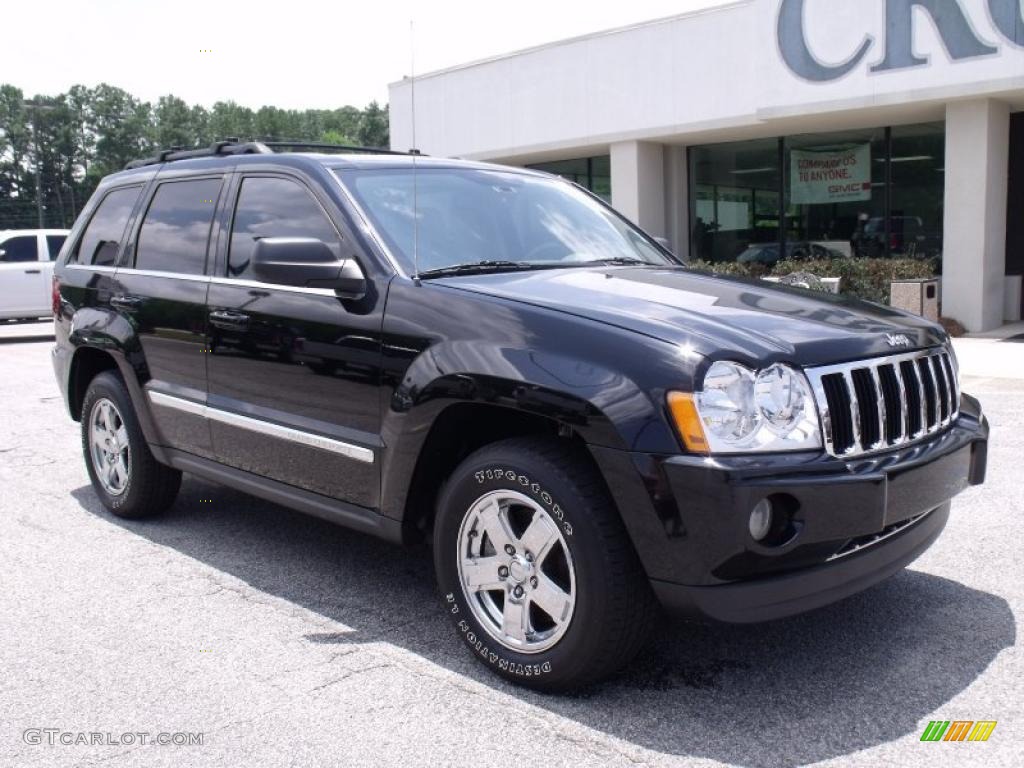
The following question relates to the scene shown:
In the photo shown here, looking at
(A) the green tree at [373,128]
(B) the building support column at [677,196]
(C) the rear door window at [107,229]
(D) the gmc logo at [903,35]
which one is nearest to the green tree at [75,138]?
(A) the green tree at [373,128]

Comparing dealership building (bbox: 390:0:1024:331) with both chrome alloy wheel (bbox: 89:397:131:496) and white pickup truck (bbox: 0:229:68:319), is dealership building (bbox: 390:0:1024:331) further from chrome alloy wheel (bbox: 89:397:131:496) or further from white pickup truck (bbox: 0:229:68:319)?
chrome alloy wheel (bbox: 89:397:131:496)

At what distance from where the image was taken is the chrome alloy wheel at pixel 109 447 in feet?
18.0

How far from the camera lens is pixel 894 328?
360 cm

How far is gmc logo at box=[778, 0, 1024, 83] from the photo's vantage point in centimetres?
1327

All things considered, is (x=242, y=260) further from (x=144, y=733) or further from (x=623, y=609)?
(x=623, y=609)

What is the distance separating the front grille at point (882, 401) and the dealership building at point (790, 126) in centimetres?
1168

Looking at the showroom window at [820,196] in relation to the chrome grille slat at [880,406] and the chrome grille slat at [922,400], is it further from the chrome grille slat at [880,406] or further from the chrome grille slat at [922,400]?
the chrome grille slat at [880,406]

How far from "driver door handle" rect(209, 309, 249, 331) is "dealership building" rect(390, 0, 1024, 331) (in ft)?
40.8

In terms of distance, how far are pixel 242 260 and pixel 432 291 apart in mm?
1320

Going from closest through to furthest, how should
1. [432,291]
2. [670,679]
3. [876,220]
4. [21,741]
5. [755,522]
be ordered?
[755,522], [21,741], [670,679], [432,291], [876,220]

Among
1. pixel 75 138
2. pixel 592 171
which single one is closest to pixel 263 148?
pixel 592 171

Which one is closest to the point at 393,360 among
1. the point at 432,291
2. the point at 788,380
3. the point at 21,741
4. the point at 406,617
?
the point at 432,291

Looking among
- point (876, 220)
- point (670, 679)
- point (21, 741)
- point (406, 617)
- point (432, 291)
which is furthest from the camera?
point (876, 220)

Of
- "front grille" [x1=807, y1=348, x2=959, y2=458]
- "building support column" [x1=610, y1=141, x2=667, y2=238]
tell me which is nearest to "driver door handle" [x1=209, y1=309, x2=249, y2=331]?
"front grille" [x1=807, y1=348, x2=959, y2=458]
